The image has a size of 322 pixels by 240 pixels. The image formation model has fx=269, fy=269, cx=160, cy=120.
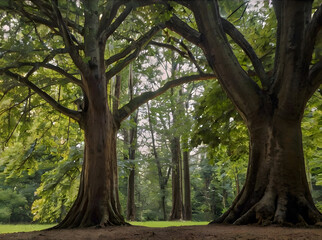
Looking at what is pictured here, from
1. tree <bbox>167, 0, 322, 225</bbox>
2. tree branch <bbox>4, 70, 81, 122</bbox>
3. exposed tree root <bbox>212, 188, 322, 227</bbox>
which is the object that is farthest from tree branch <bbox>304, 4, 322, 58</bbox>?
tree branch <bbox>4, 70, 81, 122</bbox>

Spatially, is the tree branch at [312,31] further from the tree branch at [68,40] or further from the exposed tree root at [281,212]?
the tree branch at [68,40]

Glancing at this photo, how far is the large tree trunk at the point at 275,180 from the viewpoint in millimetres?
4707

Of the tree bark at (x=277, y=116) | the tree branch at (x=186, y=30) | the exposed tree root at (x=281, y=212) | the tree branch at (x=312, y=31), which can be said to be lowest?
the exposed tree root at (x=281, y=212)

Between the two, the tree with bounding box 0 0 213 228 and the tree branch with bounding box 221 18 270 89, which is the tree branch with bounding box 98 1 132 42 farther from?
the tree branch with bounding box 221 18 270 89

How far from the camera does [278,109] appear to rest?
17.7 ft

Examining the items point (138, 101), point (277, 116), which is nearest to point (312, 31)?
point (277, 116)

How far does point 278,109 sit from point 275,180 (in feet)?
4.61

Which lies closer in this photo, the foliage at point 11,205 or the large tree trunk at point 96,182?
the large tree trunk at point 96,182

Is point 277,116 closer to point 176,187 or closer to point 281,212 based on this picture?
point 281,212

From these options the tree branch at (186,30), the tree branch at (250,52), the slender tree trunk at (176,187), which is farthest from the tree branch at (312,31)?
the slender tree trunk at (176,187)

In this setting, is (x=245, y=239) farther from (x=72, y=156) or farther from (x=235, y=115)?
(x=72, y=156)

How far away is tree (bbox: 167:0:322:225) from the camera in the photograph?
4.87 m

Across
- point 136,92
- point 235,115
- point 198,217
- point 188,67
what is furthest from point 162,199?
point 235,115

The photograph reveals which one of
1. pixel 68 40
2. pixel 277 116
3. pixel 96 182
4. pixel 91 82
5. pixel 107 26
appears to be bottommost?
pixel 96 182
